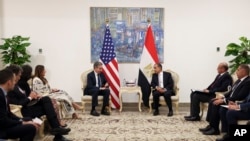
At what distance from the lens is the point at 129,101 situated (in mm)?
7734

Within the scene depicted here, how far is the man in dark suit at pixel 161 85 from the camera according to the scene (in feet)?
22.3

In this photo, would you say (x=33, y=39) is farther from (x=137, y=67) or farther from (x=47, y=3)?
(x=137, y=67)

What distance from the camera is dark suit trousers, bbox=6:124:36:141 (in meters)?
3.56

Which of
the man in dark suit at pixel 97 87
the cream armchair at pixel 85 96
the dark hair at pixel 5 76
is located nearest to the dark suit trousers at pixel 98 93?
the man in dark suit at pixel 97 87

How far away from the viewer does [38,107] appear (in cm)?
494

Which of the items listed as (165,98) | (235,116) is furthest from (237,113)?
(165,98)

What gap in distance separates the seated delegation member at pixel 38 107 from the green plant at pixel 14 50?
2285mm

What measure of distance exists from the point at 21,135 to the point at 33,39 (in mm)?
4370

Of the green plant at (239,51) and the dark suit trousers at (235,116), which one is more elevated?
the green plant at (239,51)

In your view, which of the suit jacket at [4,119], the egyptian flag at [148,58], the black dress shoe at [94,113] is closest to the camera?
the suit jacket at [4,119]

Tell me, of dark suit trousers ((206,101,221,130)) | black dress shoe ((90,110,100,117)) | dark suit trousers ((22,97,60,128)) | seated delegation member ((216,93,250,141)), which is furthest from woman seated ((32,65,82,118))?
seated delegation member ((216,93,250,141))

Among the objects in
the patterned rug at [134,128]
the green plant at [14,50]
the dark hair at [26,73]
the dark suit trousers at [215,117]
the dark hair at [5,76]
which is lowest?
the patterned rug at [134,128]

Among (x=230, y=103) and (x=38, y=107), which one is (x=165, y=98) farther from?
(x=38, y=107)

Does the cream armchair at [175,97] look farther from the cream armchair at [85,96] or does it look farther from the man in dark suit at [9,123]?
the man in dark suit at [9,123]
